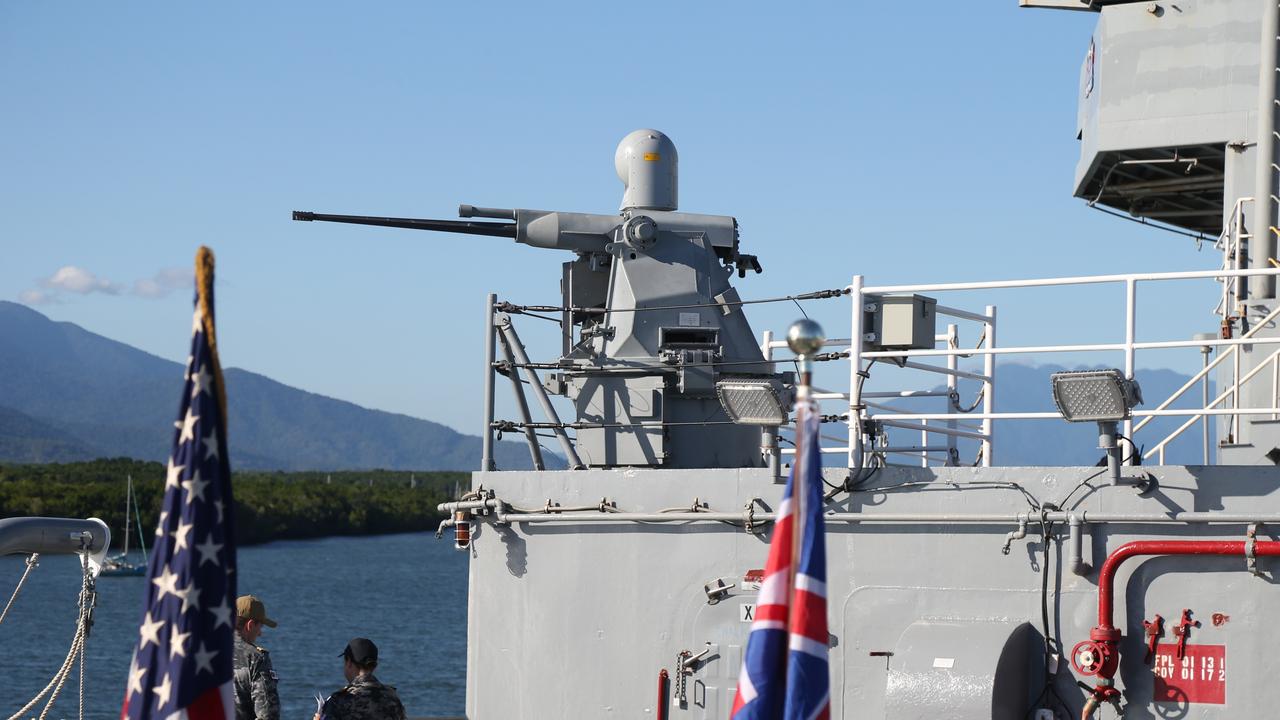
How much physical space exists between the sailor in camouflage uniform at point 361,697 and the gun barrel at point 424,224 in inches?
165

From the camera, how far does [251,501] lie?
81688mm

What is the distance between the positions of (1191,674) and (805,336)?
3.55 m

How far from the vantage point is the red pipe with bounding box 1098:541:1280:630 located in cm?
673

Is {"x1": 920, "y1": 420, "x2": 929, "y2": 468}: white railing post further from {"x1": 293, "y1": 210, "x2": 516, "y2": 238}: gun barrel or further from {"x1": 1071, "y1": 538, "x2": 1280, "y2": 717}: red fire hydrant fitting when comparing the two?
{"x1": 293, "y1": 210, "x2": 516, "y2": 238}: gun barrel

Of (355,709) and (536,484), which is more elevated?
(536,484)

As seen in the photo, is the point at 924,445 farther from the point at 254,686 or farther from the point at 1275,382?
the point at 254,686

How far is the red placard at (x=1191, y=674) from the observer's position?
22.5 feet

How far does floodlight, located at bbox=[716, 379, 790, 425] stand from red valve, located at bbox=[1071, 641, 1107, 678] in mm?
1726

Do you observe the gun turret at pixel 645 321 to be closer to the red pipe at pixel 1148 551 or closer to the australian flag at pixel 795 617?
the red pipe at pixel 1148 551

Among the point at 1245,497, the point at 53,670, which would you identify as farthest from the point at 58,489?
the point at 1245,497

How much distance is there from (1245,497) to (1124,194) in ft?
17.8

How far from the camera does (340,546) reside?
90.2 m

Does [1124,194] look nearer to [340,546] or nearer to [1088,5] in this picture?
[1088,5]

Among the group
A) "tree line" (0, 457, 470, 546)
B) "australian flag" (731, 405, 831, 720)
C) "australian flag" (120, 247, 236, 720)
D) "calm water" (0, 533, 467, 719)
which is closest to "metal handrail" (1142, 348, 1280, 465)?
"australian flag" (731, 405, 831, 720)
